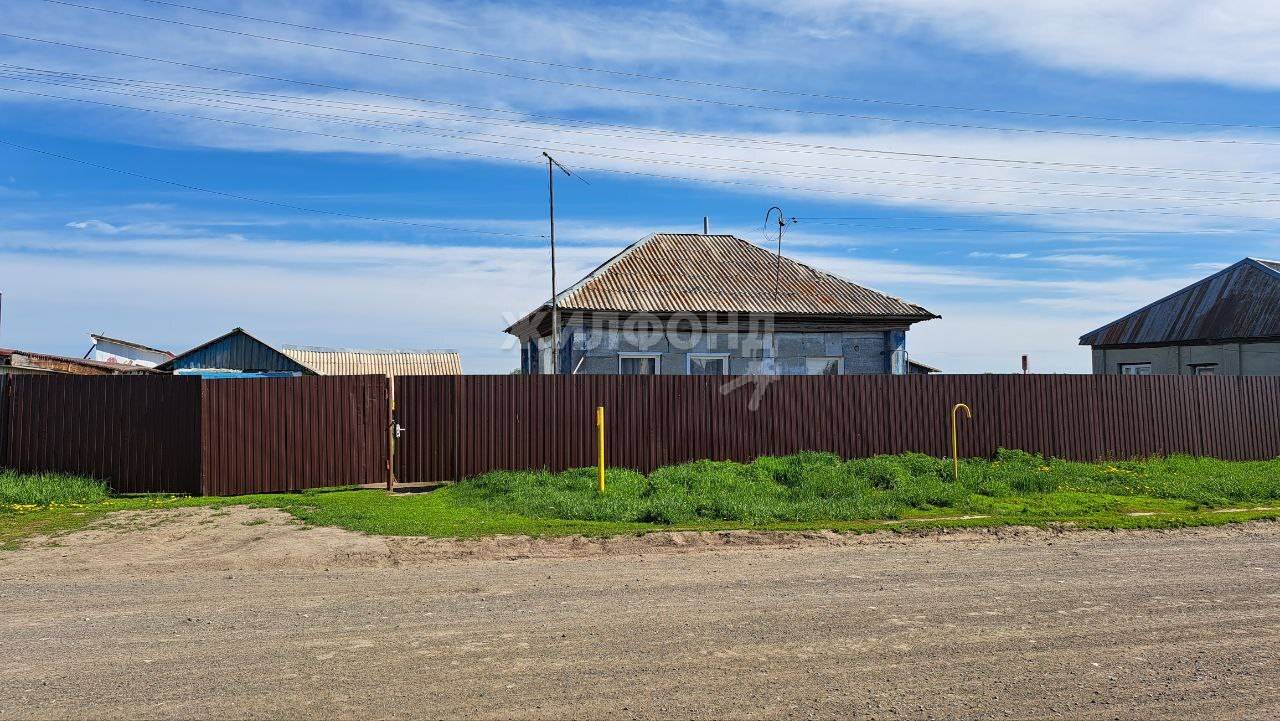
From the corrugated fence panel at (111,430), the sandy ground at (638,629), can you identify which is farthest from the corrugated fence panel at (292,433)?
the sandy ground at (638,629)

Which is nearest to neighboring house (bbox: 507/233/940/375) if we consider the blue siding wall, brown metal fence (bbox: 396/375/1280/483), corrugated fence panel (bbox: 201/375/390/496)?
brown metal fence (bbox: 396/375/1280/483)

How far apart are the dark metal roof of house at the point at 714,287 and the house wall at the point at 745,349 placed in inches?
25.2

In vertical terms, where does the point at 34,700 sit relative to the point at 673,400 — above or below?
below

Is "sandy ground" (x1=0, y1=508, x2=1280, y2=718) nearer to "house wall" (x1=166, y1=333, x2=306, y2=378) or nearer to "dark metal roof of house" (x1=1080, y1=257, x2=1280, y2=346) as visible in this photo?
"dark metal roof of house" (x1=1080, y1=257, x2=1280, y2=346)

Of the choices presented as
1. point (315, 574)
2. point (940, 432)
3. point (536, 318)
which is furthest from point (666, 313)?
point (315, 574)

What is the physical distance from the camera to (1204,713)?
4438mm

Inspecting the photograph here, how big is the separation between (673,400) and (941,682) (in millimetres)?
10703

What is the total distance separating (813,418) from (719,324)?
5.79m

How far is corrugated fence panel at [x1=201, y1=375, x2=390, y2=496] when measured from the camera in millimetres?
13383

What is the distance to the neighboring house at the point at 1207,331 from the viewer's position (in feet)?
84.4

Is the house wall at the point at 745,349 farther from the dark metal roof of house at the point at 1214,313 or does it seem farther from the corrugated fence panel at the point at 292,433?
the dark metal roof of house at the point at 1214,313

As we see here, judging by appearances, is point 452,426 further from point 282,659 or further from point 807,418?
point 282,659

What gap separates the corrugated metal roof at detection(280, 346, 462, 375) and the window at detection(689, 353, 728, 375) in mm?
22542

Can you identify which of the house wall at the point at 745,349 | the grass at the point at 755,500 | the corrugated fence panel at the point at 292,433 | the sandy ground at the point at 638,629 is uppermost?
the house wall at the point at 745,349
